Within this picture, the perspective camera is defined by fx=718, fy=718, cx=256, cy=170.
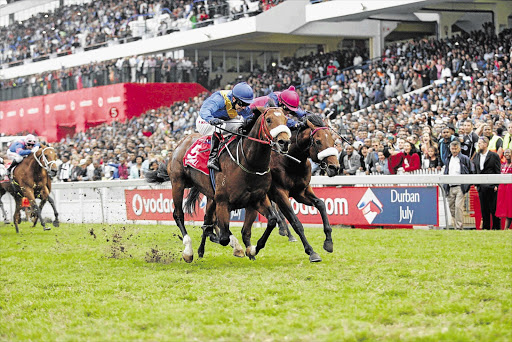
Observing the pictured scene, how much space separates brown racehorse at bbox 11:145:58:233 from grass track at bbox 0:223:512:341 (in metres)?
4.62

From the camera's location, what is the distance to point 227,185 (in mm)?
7953

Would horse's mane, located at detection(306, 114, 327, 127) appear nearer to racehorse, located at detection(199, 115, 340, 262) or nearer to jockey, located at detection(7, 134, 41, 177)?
racehorse, located at detection(199, 115, 340, 262)

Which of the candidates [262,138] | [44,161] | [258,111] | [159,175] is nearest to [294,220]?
[262,138]

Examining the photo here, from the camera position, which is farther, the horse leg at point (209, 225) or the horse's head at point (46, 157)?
the horse's head at point (46, 157)

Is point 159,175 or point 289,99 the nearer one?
point 289,99

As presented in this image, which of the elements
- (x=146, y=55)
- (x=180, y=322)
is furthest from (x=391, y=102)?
(x=146, y=55)

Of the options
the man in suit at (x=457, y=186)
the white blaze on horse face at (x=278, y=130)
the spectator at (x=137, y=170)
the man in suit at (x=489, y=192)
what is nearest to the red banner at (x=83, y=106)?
the spectator at (x=137, y=170)

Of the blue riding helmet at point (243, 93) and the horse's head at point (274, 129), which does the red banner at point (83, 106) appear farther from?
the horse's head at point (274, 129)

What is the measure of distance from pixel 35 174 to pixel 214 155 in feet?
26.7

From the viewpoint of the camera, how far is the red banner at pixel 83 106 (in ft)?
103

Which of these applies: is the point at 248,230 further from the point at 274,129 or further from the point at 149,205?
the point at 149,205

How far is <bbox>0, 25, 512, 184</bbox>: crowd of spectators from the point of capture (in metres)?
13.1

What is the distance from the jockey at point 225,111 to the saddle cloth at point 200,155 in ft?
1.10

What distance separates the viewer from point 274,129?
23.4 ft
